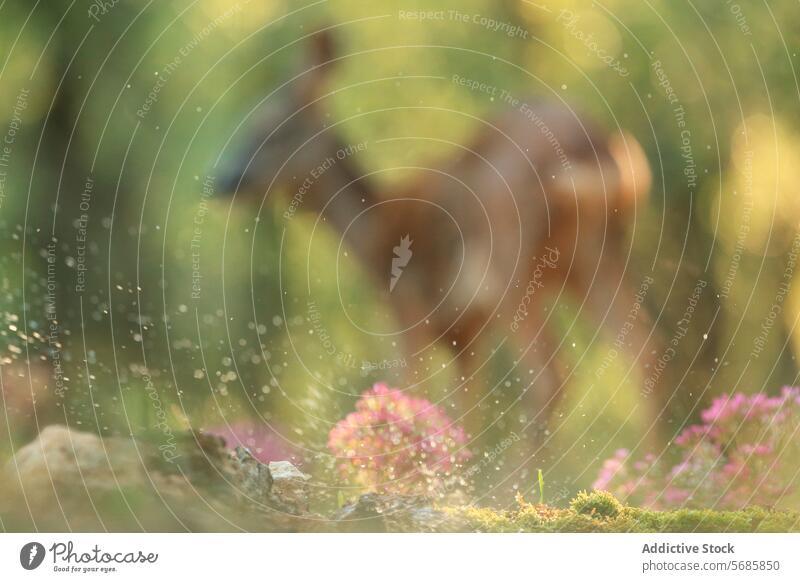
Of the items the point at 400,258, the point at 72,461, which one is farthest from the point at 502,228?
the point at 72,461

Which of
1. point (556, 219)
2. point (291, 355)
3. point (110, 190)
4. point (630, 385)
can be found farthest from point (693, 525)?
point (110, 190)

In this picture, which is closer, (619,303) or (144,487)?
(144,487)

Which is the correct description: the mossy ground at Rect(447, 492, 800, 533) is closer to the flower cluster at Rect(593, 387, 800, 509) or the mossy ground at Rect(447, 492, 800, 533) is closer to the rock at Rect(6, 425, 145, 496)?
the flower cluster at Rect(593, 387, 800, 509)

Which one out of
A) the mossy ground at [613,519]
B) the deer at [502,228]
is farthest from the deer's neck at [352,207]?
the mossy ground at [613,519]

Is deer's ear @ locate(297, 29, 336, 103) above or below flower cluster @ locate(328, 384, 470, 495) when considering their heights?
above

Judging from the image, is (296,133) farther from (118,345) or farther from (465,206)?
(118,345)

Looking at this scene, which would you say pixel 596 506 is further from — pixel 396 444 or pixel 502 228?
pixel 502 228
